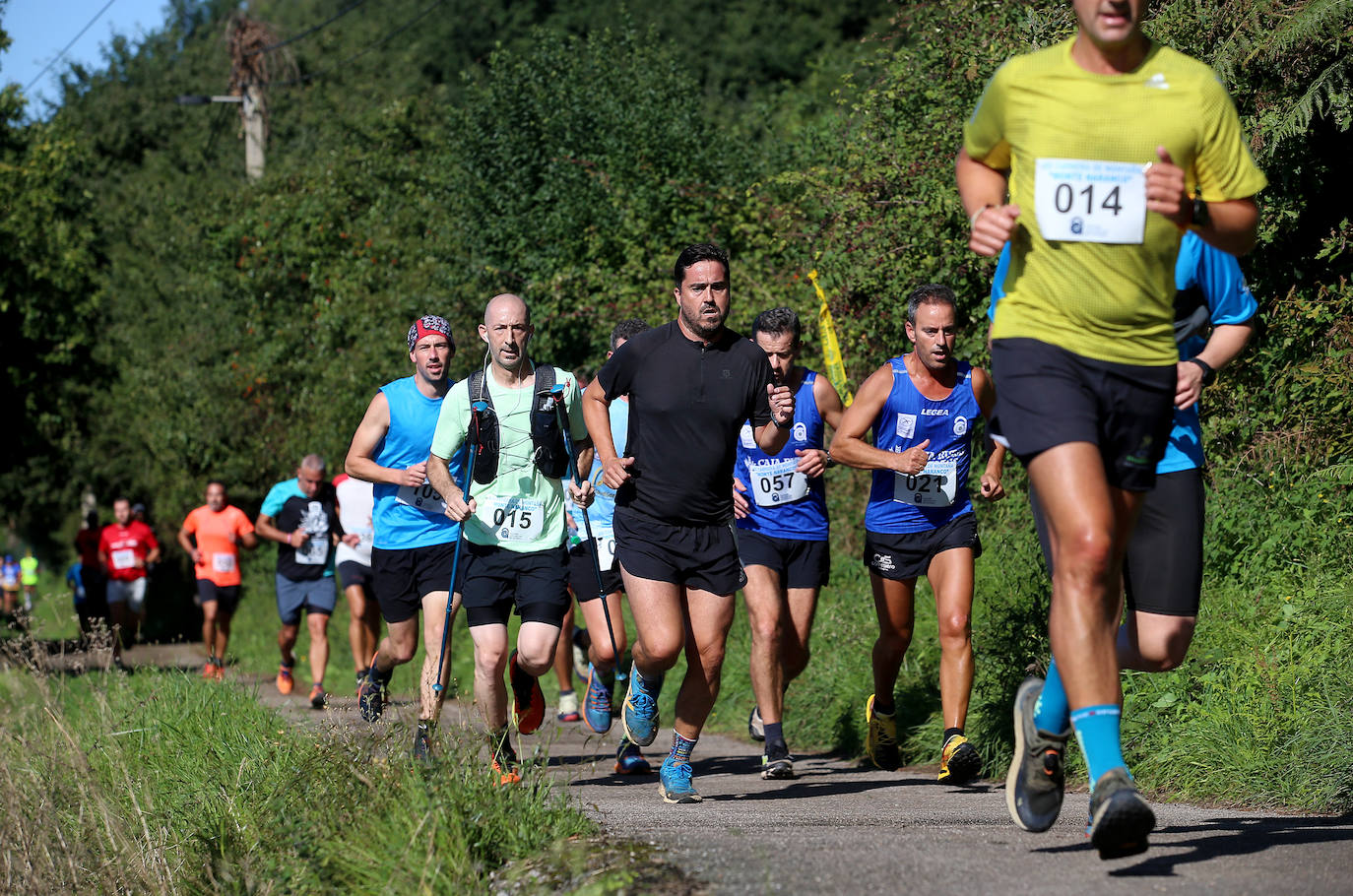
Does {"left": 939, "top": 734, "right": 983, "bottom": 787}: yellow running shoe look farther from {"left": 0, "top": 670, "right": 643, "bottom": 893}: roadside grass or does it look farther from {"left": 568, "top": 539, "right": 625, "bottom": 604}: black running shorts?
A: {"left": 568, "top": 539, "right": 625, "bottom": 604}: black running shorts

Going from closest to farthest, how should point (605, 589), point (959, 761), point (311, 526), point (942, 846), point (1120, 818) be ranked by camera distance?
point (1120, 818), point (942, 846), point (959, 761), point (605, 589), point (311, 526)

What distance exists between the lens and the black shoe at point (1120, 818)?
162 inches

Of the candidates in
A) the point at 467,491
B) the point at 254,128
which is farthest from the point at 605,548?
the point at 254,128

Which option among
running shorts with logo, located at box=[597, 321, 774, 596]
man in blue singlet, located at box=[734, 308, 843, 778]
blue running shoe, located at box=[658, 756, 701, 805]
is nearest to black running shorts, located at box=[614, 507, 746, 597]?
running shorts with logo, located at box=[597, 321, 774, 596]

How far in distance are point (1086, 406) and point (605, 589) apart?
569cm

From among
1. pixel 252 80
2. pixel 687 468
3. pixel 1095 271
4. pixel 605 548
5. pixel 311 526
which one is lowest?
pixel 605 548

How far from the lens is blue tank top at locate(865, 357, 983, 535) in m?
7.93

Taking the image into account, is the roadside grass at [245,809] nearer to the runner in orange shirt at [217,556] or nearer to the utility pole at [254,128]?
the runner in orange shirt at [217,556]

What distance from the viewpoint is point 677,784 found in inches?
274

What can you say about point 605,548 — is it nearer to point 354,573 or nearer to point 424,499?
point 424,499

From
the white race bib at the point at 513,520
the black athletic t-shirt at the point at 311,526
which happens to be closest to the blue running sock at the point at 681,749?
the white race bib at the point at 513,520

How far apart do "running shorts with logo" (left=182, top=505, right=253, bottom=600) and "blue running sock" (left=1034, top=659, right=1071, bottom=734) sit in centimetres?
1350

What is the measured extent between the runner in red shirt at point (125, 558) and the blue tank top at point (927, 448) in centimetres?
1454

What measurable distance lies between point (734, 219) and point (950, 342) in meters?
9.52
